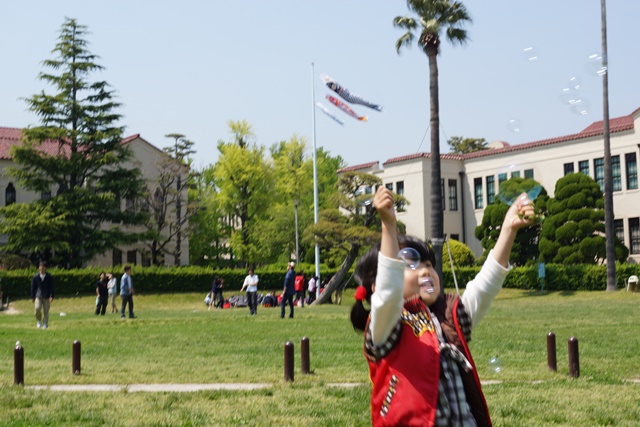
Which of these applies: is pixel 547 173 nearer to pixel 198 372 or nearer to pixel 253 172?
pixel 253 172

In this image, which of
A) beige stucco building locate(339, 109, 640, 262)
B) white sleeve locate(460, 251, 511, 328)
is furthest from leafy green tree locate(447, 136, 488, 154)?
white sleeve locate(460, 251, 511, 328)

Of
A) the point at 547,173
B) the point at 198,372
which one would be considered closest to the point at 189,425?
the point at 198,372

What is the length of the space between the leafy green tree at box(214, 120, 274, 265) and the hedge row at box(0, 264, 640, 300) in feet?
22.1

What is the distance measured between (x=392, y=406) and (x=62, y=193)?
5052 centimetres

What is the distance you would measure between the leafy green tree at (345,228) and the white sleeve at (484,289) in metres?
38.3

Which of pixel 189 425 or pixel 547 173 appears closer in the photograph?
pixel 189 425

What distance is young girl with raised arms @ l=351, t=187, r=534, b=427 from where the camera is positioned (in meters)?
3.58

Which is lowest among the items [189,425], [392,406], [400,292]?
[189,425]

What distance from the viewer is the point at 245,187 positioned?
62062 mm

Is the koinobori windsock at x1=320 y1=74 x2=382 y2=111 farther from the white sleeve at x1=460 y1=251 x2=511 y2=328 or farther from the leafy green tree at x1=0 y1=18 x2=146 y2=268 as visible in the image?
the white sleeve at x1=460 y1=251 x2=511 y2=328

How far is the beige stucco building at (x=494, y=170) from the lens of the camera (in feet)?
170

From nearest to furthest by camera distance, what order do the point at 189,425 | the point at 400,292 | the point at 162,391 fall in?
the point at 400,292, the point at 189,425, the point at 162,391

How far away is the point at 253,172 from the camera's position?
6109 centimetres

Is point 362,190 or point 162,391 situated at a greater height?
point 362,190
